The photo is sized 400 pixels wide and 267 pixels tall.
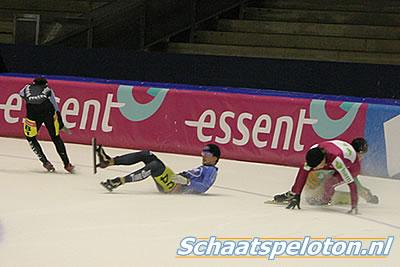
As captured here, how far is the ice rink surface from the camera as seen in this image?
22.4 feet

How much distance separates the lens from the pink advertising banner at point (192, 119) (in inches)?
532

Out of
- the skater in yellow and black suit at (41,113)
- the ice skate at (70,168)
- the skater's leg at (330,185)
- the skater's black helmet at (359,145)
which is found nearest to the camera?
the skater's leg at (330,185)

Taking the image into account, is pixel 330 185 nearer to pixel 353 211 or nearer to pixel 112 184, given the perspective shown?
pixel 353 211

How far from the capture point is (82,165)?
12617mm

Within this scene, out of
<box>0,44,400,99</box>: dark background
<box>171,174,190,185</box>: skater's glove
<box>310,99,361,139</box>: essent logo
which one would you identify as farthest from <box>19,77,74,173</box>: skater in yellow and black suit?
<box>0,44,400,99</box>: dark background

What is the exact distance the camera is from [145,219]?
335 inches

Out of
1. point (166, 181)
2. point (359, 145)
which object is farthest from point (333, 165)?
point (166, 181)

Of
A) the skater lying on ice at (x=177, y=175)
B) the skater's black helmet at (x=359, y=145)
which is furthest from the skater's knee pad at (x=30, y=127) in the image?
the skater's black helmet at (x=359, y=145)

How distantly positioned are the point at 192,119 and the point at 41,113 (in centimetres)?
343

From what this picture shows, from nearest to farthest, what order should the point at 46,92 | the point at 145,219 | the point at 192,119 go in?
the point at 145,219
the point at 46,92
the point at 192,119

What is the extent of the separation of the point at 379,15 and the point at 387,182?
7838mm

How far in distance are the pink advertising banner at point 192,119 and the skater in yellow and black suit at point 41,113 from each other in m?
2.94

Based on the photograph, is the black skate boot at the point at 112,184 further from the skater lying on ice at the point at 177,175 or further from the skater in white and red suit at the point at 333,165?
the skater in white and red suit at the point at 333,165

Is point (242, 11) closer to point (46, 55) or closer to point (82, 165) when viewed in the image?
point (46, 55)
